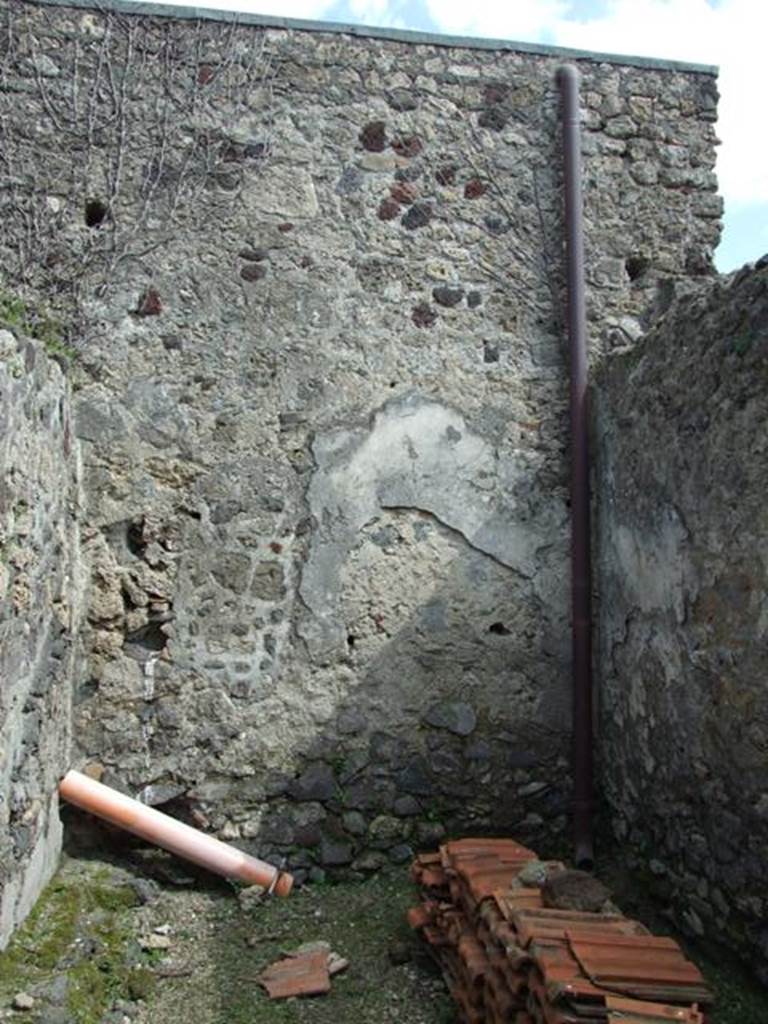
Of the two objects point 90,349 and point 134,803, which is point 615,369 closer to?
point 90,349

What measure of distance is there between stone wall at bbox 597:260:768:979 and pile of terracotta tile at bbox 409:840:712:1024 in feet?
1.67

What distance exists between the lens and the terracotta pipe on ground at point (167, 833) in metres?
4.26

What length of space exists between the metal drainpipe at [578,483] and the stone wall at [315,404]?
0.09 m

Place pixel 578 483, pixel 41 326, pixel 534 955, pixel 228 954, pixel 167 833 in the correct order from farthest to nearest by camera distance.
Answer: pixel 578 483 → pixel 41 326 → pixel 167 833 → pixel 228 954 → pixel 534 955

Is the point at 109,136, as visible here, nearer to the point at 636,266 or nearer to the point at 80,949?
the point at 636,266

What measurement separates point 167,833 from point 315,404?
1.93 meters

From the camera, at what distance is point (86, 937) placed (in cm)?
372

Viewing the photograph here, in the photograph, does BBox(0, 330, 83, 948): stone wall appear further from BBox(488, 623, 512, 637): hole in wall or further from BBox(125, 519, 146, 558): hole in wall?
BBox(488, 623, 512, 637): hole in wall

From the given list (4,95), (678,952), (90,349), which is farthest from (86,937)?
(4,95)

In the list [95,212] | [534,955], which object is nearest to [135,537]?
[95,212]

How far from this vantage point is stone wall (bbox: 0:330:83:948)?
344cm

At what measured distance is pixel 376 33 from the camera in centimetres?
498

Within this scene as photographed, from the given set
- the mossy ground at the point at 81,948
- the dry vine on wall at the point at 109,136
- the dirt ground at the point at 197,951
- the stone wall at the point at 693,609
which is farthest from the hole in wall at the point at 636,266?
the mossy ground at the point at 81,948

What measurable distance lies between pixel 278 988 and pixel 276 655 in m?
1.43
